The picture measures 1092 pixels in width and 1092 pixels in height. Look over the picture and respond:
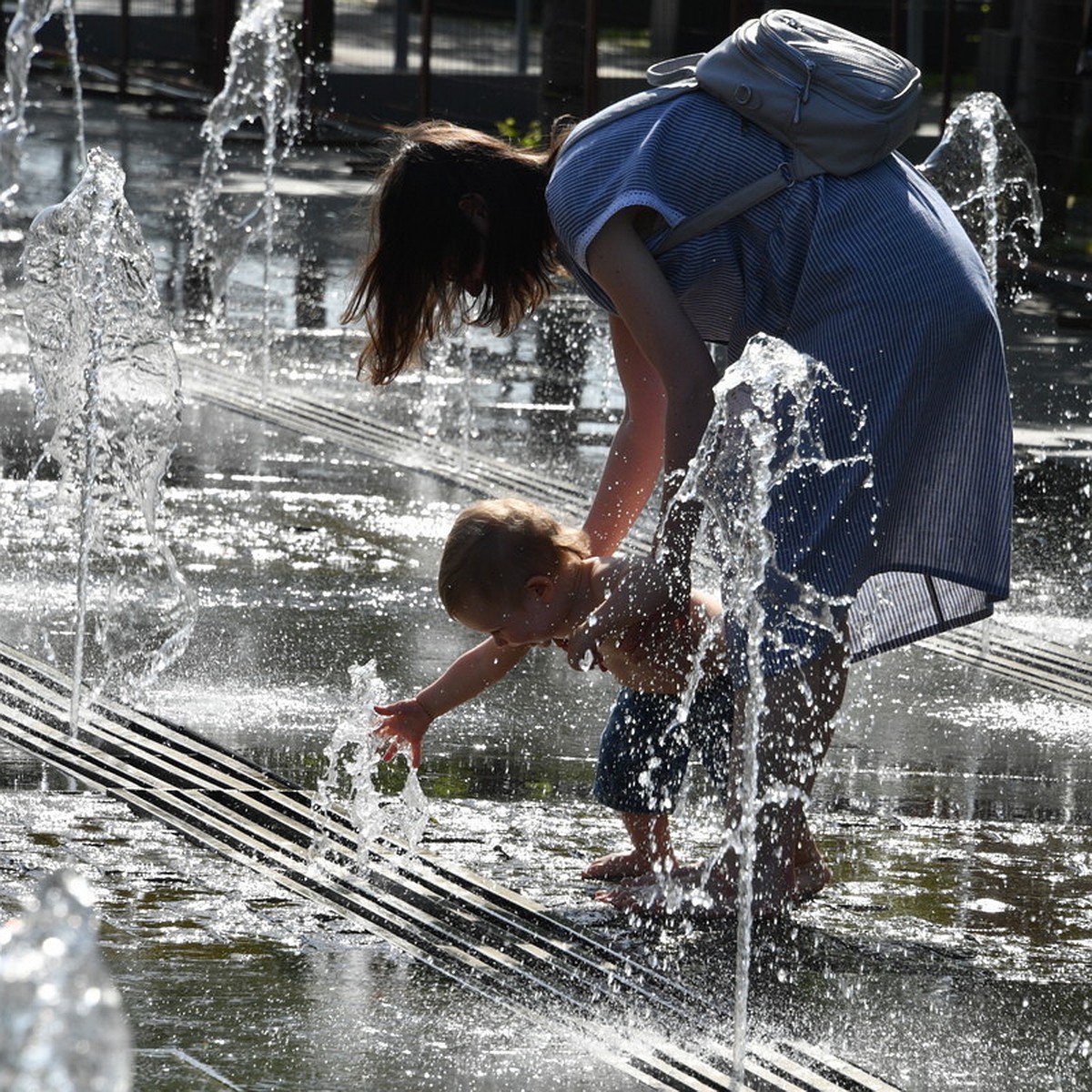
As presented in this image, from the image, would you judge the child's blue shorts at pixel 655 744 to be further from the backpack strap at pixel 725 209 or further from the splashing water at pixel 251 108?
the splashing water at pixel 251 108

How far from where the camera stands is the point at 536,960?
11.7 ft

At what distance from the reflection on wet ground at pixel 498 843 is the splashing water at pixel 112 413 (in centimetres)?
12

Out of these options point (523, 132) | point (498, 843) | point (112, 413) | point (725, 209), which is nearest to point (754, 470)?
point (725, 209)

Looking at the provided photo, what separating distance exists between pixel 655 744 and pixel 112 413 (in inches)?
144

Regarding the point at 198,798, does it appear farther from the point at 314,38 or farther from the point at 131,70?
the point at 131,70

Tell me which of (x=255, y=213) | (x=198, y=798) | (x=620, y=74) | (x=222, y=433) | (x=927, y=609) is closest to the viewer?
(x=927, y=609)

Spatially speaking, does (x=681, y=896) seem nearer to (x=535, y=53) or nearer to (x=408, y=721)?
(x=408, y=721)

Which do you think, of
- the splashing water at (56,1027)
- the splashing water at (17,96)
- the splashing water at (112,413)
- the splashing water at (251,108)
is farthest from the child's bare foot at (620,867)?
the splashing water at (17,96)

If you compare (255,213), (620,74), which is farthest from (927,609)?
(620,74)

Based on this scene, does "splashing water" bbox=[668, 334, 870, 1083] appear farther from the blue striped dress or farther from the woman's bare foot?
the woman's bare foot

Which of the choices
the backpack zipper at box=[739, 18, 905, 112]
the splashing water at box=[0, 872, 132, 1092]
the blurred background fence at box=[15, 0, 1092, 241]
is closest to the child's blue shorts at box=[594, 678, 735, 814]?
the backpack zipper at box=[739, 18, 905, 112]

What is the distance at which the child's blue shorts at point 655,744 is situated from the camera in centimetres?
384

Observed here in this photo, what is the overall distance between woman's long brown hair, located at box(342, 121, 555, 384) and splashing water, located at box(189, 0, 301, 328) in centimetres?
869

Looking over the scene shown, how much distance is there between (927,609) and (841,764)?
84cm
